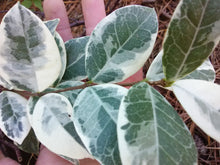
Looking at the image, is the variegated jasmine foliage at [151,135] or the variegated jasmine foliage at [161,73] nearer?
the variegated jasmine foliage at [151,135]

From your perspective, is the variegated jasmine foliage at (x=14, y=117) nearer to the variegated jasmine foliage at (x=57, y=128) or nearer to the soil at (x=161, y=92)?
the variegated jasmine foliage at (x=57, y=128)

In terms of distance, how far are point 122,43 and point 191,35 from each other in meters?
0.18

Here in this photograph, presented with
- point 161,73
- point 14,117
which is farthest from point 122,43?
point 14,117

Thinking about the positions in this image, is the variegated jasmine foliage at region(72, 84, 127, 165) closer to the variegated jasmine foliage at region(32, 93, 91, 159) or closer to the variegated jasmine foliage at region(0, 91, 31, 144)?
the variegated jasmine foliage at region(32, 93, 91, 159)

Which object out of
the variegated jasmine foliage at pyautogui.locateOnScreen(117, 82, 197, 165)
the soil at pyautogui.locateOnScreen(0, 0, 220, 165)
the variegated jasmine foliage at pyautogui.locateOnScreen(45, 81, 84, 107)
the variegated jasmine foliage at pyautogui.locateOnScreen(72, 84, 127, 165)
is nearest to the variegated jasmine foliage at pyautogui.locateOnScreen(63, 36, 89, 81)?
the variegated jasmine foliage at pyautogui.locateOnScreen(45, 81, 84, 107)

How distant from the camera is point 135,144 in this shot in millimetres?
417

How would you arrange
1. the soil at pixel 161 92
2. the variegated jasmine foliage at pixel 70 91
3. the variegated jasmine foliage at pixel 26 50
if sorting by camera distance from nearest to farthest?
the variegated jasmine foliage at pixel 26 50 < the variegated jasmine foliage at pixel 70 91 < the soil at pixel 161 92

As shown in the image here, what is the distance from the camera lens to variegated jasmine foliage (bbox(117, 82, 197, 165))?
1.35ft

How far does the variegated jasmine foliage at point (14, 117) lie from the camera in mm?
587

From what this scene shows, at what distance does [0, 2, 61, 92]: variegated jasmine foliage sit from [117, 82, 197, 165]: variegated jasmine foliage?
0.21 m

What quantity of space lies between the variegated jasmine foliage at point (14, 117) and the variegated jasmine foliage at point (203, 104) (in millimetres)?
410

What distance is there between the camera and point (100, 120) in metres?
0.49

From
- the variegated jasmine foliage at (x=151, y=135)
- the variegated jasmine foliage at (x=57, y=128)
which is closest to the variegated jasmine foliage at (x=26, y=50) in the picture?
the variegated jasmine foliage at (x=57, y=128)

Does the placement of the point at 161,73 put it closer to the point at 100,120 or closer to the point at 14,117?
the point at 100,120
